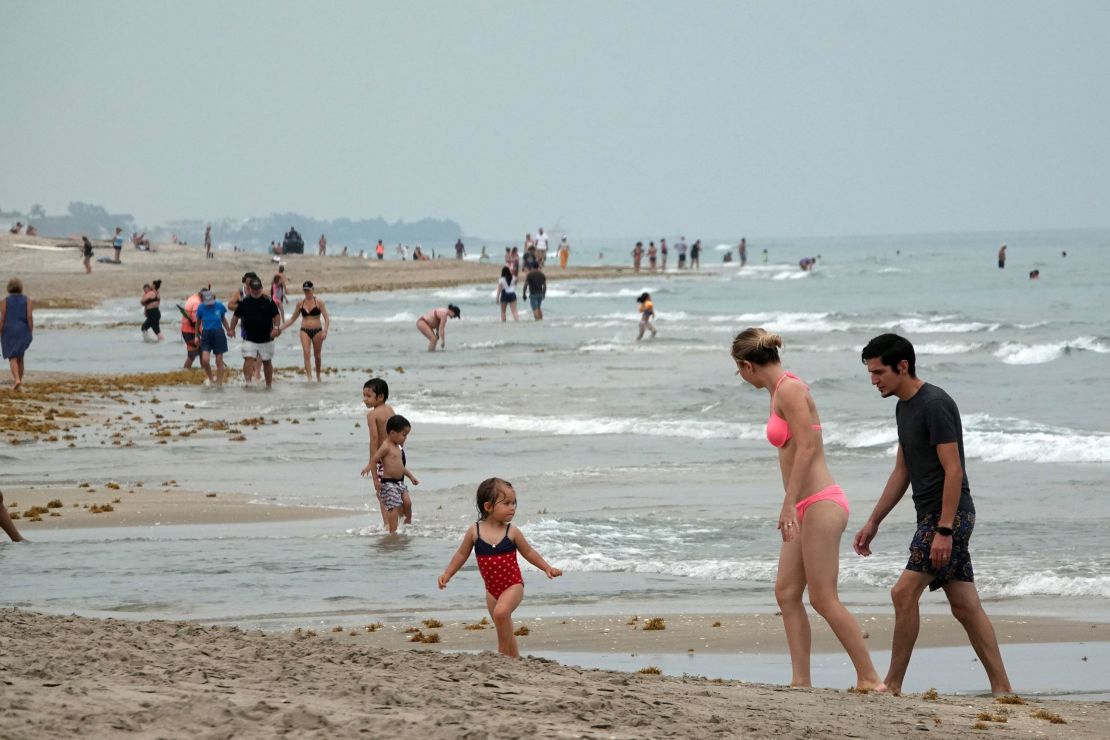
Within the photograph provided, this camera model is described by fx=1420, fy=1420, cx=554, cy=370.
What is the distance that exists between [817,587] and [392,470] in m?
5.29

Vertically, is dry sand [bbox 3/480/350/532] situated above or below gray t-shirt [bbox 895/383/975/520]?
below

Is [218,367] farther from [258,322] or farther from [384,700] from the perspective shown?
[384,700]

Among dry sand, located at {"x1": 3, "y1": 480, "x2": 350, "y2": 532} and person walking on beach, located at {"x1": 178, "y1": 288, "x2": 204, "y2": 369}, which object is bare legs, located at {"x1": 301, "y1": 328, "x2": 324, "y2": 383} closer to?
person walking on beach, located at {"x1": 178, "y1": 288, "x2": 204, "y2": 369}

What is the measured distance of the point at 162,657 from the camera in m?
5.89

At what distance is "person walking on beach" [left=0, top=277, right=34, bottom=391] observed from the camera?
19.7m

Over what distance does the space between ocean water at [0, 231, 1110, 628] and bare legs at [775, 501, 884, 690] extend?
2.32 meters

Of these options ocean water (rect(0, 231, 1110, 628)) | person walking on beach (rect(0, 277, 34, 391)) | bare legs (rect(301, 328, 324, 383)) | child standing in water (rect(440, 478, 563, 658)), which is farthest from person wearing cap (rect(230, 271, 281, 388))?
child standing in water (rect(440, 478, 563, 658))

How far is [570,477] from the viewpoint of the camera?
13883 millimetres

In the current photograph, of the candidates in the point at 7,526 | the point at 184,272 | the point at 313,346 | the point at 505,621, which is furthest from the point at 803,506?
the point at 184,272

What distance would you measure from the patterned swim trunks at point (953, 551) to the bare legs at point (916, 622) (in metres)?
0.03

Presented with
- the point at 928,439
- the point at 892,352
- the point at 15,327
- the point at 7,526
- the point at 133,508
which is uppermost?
the point at 892,352

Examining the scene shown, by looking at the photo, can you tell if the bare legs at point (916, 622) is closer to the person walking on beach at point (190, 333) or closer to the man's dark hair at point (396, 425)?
the man's dark hair at point (396, 425)

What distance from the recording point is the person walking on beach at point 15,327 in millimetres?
19734

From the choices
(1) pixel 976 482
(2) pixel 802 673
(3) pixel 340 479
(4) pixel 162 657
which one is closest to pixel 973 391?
(1) pixel 976 482
